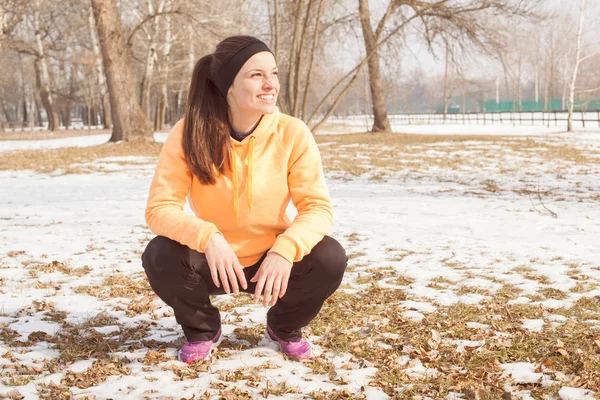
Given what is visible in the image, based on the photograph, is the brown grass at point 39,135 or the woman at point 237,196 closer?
the woman at point 237,196

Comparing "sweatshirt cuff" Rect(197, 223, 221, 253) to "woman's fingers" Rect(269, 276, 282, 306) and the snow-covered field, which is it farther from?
the snow-covered field

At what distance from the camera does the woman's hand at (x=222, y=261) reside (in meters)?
2.54

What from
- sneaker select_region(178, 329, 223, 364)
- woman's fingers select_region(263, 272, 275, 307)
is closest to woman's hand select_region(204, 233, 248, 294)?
woman's fingers select_region(263, 272, 275, 307)

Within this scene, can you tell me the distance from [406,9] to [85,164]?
8.86 metres

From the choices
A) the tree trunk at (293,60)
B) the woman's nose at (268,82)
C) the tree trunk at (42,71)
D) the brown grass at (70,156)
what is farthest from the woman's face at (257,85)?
the tree trunk at (42,71)

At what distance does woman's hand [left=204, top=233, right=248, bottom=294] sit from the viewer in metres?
2.54

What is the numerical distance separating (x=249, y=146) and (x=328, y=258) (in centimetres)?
62

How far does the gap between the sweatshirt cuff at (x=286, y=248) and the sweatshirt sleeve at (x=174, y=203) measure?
27cm

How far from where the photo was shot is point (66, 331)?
11.0ft

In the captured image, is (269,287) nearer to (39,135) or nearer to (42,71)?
(39,135)

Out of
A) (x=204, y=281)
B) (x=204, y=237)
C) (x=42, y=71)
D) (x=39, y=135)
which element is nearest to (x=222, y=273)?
(x=204, y=237)

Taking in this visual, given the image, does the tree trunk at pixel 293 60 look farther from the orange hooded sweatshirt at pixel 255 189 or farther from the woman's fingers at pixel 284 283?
the woman's fingers at pixel 284 283

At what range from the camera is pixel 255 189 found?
9.03 feet

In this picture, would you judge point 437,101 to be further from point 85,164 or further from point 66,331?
point 66,331
